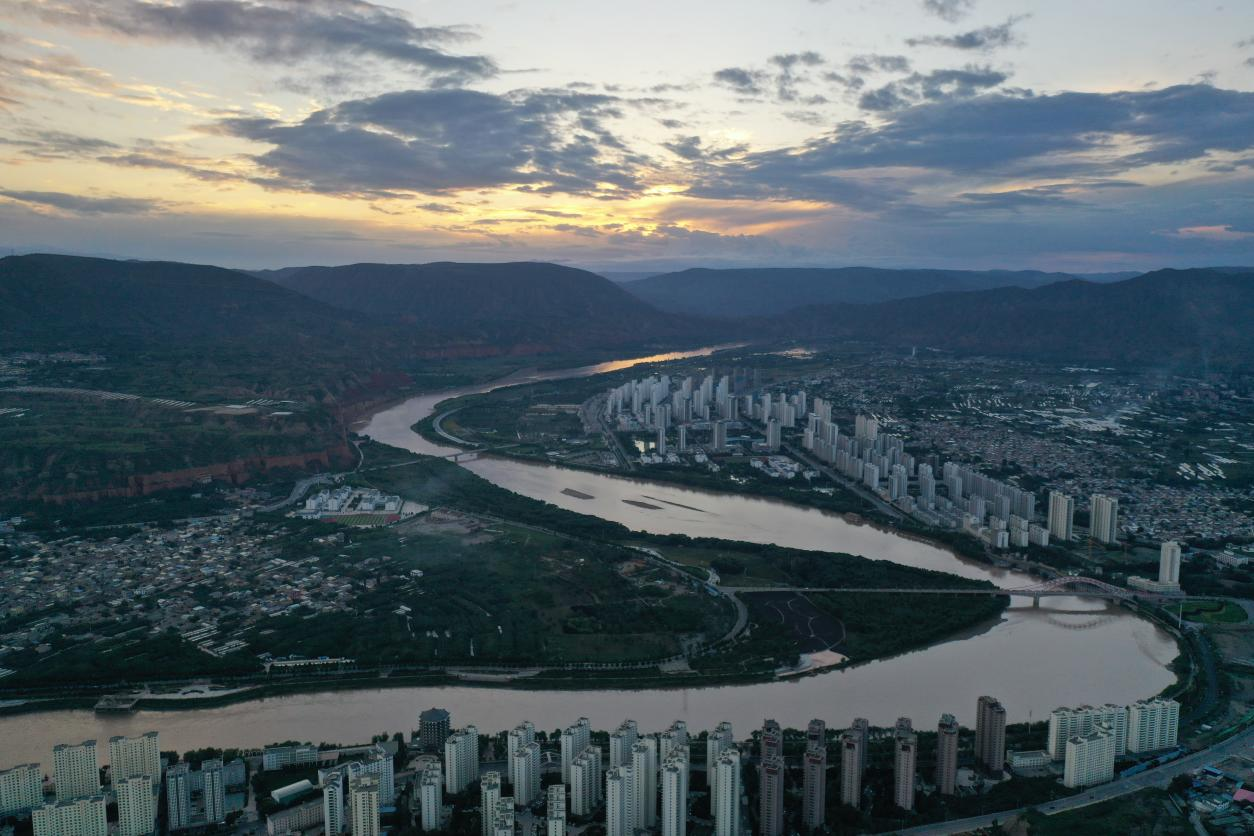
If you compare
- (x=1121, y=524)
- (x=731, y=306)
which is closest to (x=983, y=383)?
(x=1121, y=524)

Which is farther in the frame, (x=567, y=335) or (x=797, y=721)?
(x=567, y=335)

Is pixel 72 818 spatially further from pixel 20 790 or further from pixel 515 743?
pixel 515 743

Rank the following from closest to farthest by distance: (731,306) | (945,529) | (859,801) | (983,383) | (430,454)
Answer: (859,801)
(945,529)
(430,454)
(983,383)
(731,306)

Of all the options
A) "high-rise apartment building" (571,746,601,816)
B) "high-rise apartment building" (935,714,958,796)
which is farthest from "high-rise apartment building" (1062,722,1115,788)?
"high-rise apartment building" (571,746,601,816)

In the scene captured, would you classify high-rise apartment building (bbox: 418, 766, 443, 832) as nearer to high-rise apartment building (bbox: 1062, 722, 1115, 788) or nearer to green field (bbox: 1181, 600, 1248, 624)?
high-rise apartment building (bbox: 1062, 722, 1115, 788)

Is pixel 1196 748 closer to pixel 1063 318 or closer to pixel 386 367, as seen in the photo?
pixel 386 367

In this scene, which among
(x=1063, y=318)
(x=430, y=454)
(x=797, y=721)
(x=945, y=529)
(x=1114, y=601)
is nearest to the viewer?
(x=797, y=721)
